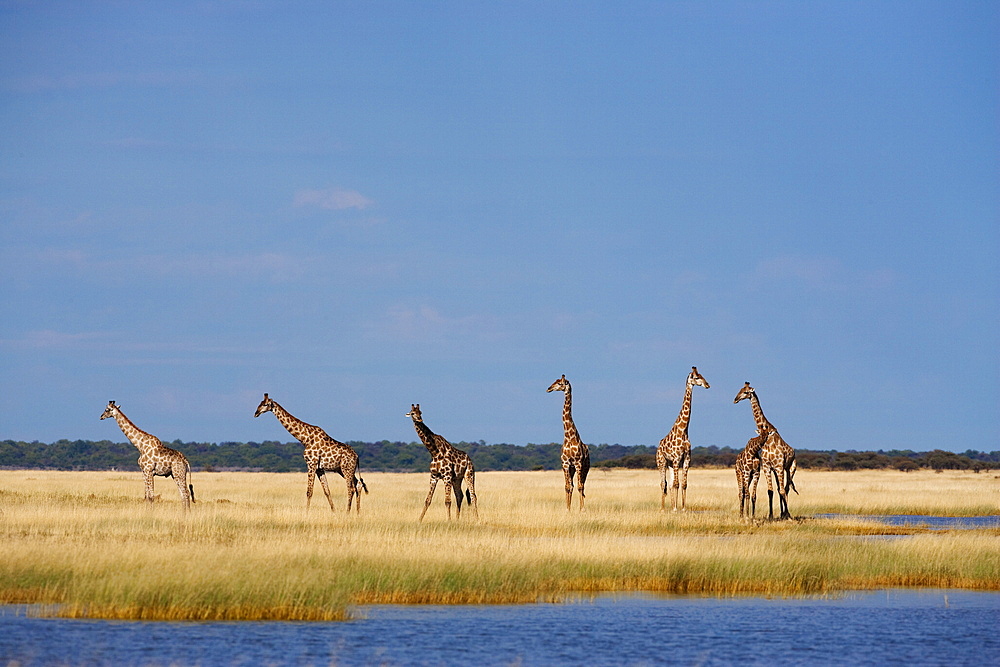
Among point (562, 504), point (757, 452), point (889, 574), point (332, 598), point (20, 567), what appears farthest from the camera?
point (562, 504)

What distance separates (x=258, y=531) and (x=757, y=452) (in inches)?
533

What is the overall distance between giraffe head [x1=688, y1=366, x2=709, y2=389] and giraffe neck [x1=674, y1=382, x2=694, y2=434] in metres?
0.13

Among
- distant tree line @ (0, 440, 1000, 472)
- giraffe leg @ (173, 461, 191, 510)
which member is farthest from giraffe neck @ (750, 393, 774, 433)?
distant tree line @ (0, 440, 1000, 472)

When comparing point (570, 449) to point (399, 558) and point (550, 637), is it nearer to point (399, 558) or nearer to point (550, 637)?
point (399, 558)

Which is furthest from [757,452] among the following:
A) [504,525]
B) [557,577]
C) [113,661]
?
[113,661]

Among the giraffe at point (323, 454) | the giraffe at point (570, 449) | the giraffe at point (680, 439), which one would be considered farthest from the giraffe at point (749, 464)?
the giraffe at point (323, 454)

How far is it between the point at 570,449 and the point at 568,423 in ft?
2.54

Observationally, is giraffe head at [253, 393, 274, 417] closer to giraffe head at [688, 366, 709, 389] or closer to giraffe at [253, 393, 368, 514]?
giraffe at [253, 393, 368, 514]

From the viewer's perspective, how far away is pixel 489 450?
142125 millimetres

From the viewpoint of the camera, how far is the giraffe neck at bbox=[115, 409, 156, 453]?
32375mm

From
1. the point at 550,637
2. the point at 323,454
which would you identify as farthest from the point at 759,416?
the point at 550,637

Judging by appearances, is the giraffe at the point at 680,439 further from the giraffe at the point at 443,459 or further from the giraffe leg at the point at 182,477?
the giraffe leg at the point at 182,477

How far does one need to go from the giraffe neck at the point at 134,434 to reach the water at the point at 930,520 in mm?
18853

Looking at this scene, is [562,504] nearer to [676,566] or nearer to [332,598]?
[676,566]
